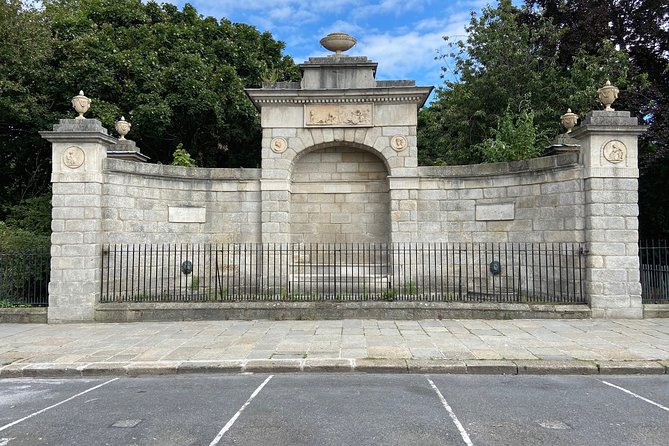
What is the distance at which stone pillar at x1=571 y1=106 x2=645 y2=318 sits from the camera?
939cm

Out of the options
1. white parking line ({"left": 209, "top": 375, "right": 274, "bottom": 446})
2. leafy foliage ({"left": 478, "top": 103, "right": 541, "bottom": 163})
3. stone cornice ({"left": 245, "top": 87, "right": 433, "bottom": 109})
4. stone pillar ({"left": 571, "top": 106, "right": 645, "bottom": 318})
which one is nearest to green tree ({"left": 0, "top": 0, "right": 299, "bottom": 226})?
stone cornice ({"left": 245, "top": 87, "right": 433, "bottom": 109})

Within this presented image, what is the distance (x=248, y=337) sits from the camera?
7980 millimetres

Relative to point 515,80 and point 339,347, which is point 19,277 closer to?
point 339,347

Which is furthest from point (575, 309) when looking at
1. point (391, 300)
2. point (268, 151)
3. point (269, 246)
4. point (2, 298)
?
point (2, 298)

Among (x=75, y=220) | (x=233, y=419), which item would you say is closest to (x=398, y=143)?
(x=75, y=220)

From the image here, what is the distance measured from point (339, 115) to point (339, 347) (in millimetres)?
7335

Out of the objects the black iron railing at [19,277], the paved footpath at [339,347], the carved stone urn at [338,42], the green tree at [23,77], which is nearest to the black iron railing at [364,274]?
the paved footpath at [339,347]

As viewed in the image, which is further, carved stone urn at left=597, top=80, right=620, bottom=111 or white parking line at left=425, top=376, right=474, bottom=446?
carved stone urn at left=597, top=80, right=620, bottom=111

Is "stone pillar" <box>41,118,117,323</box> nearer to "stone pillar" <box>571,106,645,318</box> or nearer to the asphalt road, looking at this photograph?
the asphalt road

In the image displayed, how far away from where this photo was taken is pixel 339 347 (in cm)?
716

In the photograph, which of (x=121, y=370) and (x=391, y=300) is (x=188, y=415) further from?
(x=391, y=300)

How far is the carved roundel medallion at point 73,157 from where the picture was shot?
9.90 metres

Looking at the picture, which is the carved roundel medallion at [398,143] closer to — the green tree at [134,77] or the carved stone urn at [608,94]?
the carved stone urn at [608,94]

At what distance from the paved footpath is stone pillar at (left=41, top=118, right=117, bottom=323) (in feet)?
2.06
